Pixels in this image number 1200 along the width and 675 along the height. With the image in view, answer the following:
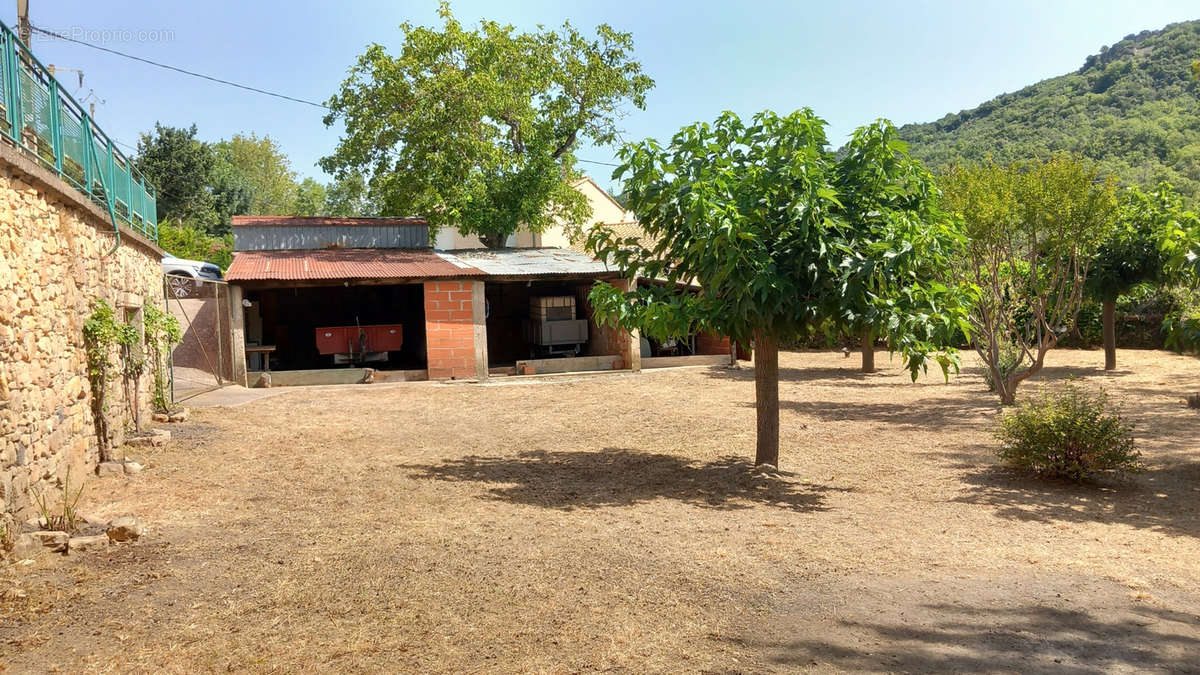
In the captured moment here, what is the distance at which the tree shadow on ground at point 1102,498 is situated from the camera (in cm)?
735

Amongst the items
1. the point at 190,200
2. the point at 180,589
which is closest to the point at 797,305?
the point at 180,589

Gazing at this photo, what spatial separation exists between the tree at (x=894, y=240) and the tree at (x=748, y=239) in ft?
0.33

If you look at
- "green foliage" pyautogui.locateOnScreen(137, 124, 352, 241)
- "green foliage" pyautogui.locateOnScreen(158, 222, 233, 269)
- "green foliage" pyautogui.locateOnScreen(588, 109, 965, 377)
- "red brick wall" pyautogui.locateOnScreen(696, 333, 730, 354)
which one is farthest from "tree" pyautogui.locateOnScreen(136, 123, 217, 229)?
"green foliage" pyautogui.locateOnScreen(588, 109, 965, 377)

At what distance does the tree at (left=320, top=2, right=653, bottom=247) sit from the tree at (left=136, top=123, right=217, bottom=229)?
17.0 metres

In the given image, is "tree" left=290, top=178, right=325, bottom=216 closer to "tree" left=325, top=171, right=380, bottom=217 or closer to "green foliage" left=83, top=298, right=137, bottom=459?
"tree" left=325, top=171, right=380, bottom=217

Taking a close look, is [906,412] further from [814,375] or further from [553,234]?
[553,234]

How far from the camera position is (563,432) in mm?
11898

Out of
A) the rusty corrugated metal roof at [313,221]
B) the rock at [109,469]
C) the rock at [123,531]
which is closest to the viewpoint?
the rock at [123,531]

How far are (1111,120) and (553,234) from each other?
3937 cm

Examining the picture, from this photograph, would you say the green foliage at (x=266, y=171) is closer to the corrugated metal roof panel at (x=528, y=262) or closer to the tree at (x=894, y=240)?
the corrugated metal roof panel at (x=528, y=262)

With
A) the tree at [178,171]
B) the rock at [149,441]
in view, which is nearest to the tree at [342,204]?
the tree at [178,171]

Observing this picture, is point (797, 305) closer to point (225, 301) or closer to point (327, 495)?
point (327, 495)

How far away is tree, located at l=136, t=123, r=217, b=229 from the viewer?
38438 millimetres

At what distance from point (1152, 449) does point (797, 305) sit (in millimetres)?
5906
